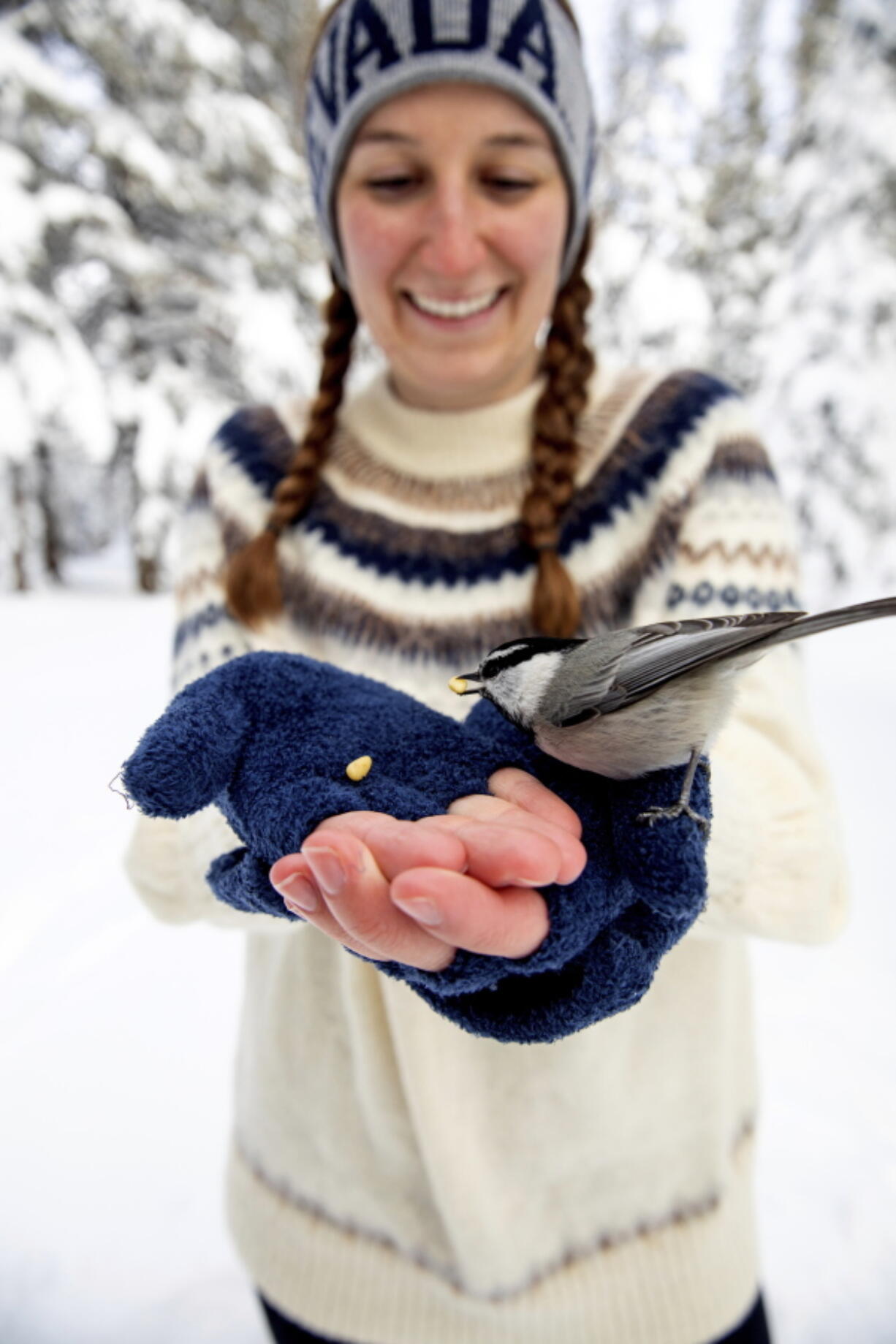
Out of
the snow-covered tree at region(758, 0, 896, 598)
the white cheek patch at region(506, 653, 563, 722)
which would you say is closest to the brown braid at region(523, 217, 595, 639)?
the white cheek patch at region(506, 653, 563, 722)

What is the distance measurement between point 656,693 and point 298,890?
40cm

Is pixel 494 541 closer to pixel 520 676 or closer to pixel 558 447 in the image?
pixel 558 447

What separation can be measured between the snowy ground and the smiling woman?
0.33 meters

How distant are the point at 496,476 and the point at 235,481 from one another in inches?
19.1

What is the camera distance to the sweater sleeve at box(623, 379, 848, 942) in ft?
3.17

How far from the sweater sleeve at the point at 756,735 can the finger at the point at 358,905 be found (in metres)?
0.43

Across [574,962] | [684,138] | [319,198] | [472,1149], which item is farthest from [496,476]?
[684,138]

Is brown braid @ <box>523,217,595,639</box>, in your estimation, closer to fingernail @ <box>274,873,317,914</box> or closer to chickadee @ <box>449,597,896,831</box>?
chickadee @ <box>449,597,896,831</box>

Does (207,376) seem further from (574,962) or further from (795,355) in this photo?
(574,962)

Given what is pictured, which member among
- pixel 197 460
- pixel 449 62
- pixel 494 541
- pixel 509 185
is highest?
pixel 197 460

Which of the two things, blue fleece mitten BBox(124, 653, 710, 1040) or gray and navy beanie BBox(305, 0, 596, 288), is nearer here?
blue fleece mitten BBox(124, 653, 710, 1040)

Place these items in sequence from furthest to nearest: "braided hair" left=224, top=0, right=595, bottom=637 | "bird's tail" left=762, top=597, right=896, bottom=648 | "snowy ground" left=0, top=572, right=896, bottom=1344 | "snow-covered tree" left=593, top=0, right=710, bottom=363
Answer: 1. "snow-covered tree" left=593, top=0, right=710, bottom=363
2. "snowy ground" left=0, top=572, right=896, bottom=1344
3. "braided hair" left=224, top=0, right=595, bottom=637
4. "bird's tail" left=762, top=597, right=896, bottom=648

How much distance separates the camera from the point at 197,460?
6324 millimetres

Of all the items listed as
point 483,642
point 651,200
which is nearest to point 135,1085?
point 483,642
